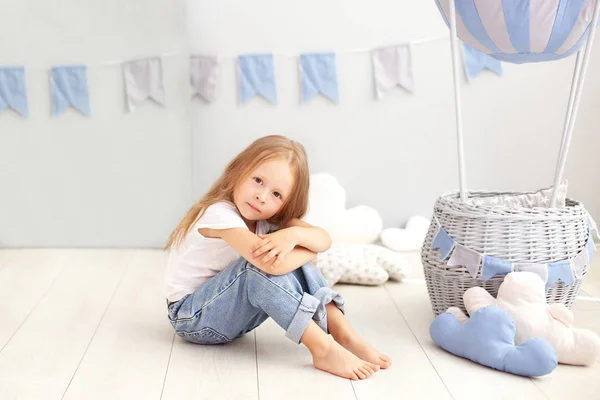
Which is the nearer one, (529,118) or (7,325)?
(7,325)

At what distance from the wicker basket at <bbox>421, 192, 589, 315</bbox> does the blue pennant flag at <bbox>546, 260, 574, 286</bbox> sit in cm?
2

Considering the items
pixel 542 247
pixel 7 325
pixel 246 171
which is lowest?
pixel 7 325

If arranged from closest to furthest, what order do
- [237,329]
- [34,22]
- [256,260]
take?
1. [256,260]
2. [237,329]
3. [34,22]

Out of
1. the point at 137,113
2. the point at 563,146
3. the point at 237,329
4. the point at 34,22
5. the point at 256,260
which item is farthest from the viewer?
the point at 137,113

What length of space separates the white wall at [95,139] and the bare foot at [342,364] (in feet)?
4.80

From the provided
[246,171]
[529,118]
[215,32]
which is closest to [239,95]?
[215,32]

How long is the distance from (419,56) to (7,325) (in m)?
1.86

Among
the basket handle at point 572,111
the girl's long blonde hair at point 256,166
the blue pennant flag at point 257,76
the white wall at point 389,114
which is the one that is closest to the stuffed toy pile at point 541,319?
the basket handle at point 572,111

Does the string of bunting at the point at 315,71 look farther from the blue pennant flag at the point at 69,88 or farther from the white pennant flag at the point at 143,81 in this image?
the blue pennant flag at the point at 69,88

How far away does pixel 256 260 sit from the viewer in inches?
65.2

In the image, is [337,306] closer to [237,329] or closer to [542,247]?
[237,329]

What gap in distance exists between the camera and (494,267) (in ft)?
6.17

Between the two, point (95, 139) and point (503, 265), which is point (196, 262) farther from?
point (95, 139)

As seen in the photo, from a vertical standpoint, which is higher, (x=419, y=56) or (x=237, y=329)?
(x=419, y=56)
